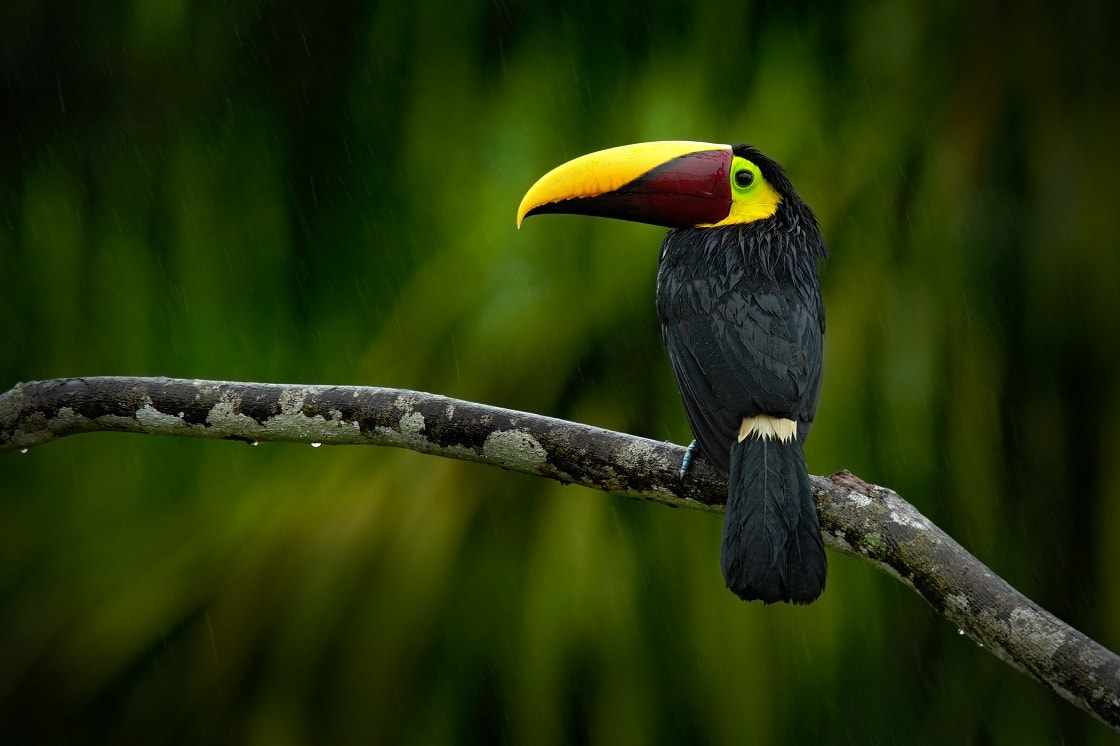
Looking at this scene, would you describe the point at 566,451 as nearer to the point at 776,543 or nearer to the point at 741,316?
the point at 776,543

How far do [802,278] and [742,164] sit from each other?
14.9 inches

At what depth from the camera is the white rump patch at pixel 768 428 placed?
222cm

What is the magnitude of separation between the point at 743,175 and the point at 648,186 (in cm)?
24

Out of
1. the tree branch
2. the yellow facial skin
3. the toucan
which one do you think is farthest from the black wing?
the yellow facial skin

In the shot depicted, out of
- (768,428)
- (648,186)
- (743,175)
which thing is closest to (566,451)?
(768,428)

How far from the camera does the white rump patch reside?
2.22m

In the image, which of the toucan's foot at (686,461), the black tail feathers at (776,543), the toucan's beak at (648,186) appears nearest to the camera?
the black tail feathers at (776,543)

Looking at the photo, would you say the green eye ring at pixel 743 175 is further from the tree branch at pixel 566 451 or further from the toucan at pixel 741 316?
the tree branch at pixel 566 451

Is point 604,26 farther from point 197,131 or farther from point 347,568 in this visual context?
point 347,568

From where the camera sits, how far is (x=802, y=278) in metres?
2.66

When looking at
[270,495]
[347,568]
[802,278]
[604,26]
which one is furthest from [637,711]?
[604,26]

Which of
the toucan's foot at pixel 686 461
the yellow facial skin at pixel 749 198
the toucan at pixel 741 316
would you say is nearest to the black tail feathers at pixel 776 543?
the toucan at pixel 741 316

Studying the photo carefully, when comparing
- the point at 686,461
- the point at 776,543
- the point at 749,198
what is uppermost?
the point at 749,198

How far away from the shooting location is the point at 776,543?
79.8 inches
